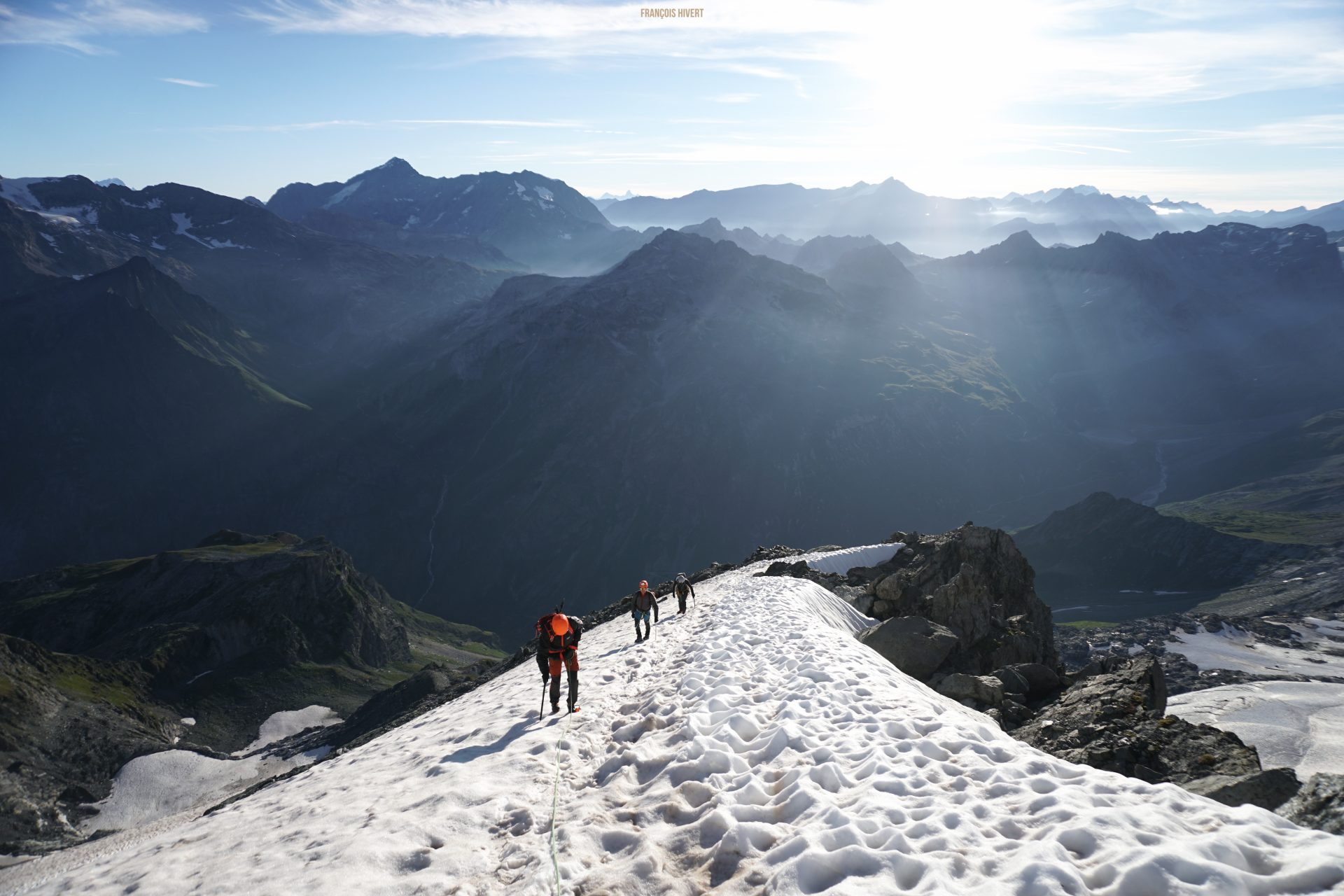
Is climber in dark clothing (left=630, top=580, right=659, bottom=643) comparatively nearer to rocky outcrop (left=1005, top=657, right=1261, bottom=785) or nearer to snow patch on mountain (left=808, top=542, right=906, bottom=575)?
rocky outcrop (left=1005, top=657, right=1261, bottom=785)

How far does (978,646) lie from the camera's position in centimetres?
2639

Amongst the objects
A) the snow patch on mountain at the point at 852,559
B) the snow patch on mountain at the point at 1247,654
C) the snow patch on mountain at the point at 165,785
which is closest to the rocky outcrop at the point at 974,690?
the snow patch on mountain at the point at 852,559

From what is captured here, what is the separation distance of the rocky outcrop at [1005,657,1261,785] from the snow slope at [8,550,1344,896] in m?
1.78

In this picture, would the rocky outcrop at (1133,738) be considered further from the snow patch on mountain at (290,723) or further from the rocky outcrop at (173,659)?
the snow patch on mountain at (290,723)

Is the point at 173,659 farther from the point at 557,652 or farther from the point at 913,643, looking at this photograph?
the point at 913,643

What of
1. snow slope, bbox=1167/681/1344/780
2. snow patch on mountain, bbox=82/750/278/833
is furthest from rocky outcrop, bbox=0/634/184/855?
snow slope, bbox=1167/681/1344/780

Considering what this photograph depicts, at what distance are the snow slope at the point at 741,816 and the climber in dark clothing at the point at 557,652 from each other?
29.9 inches

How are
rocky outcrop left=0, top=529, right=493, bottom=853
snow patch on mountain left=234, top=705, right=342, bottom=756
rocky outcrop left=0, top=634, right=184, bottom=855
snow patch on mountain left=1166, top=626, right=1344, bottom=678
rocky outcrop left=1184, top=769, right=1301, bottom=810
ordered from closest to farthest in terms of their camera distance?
1. rocky outcrop left=1184, top=769, right=1301, bottom=810
2. rocky outcrop left=0, top=634, right=184, bottom=855
3. rocky outcrop left=0, top=529, right=493, bottom=853
4. snow patch on mountain left=234, top=705, right=342, bottom=756
5. snow patch on mountain left=1166, top=626, right=1344, bottom=678

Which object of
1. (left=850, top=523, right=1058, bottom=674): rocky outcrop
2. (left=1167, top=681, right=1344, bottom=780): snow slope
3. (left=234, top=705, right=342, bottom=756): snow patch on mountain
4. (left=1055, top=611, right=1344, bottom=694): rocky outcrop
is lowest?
(left=1055, top=611, right=1344, bottom=694): rocky outcrop

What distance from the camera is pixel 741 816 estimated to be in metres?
10.5

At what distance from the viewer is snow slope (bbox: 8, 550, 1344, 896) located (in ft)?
25.2

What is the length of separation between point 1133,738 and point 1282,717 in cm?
8808

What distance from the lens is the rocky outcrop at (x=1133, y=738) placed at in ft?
35.8

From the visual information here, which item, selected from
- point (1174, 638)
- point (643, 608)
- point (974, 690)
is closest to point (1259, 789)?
point (974, 690)
